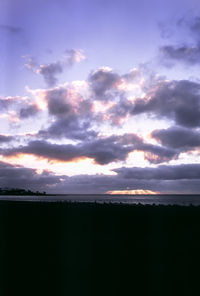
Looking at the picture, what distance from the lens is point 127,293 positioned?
7105 millimetres

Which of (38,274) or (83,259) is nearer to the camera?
(38,274)

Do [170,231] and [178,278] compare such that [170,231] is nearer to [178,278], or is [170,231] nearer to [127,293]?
[178,278]

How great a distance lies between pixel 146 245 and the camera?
512 inches

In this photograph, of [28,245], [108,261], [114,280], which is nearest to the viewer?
[114,280]

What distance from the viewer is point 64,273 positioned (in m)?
8.53

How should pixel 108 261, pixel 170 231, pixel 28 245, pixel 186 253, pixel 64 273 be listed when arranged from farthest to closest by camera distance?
pixel 170 231 → pixel 28 245 → pixel 186 253 → pixel 108 261 → pixel 64 273

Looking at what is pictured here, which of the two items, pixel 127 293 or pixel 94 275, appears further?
pixel 94 275

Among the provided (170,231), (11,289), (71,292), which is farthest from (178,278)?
(170,231)

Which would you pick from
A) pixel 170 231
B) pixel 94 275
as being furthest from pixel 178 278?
pixel 170 231

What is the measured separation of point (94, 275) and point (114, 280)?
0.70 metres

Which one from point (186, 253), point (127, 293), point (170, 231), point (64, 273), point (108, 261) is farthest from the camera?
point (170, 231)

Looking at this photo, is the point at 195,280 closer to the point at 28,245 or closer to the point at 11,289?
the point at 11,289

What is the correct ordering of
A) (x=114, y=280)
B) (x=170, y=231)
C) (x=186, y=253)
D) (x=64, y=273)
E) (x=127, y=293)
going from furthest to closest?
(x=170, y=231) → (x=186, y=253) → (x=64, y=273) → (x=114, y=280) → (x=127, y=293)

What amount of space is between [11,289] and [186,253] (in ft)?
23.9
